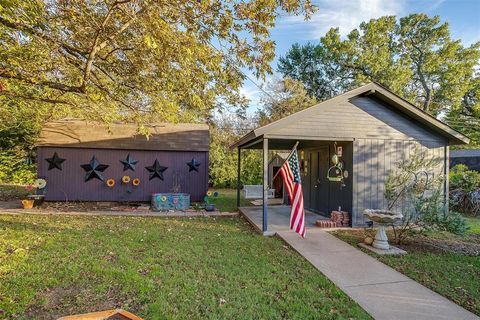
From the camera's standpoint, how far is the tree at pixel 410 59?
24.2 meters

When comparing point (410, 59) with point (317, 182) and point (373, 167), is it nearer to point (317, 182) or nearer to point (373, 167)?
point (317, 182)

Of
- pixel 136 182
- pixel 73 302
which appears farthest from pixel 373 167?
pixel 136 182

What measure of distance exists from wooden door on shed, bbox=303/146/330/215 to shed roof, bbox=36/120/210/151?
4555 millimetres

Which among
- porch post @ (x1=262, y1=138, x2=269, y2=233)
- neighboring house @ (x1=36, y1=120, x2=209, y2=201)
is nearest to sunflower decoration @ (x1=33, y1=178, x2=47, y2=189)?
neighboring house @ (x1=36, y1=120, x2=209, y2=201)

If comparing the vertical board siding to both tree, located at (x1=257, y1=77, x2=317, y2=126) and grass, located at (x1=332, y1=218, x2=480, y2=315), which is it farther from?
tree, located at (x1=257, y1=77, x2=317, y2=126)

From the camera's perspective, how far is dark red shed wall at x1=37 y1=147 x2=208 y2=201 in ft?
37.7

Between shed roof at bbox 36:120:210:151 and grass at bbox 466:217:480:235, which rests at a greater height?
shed roof at bbox 36:120:210:151

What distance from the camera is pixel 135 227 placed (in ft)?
24.8

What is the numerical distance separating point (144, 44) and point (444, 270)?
6.47 m

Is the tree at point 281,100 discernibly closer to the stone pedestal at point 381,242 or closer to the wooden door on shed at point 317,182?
the wooden door on shed at point 317,182

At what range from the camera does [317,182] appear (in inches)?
396

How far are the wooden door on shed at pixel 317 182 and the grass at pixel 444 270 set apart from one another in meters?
2.94

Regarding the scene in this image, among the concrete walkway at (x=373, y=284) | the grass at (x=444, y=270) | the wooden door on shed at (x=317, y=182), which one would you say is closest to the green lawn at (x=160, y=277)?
the concrete walkway at (x=373, y=284)

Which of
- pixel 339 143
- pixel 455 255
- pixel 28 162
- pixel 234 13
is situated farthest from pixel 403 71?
pixel 28 162
